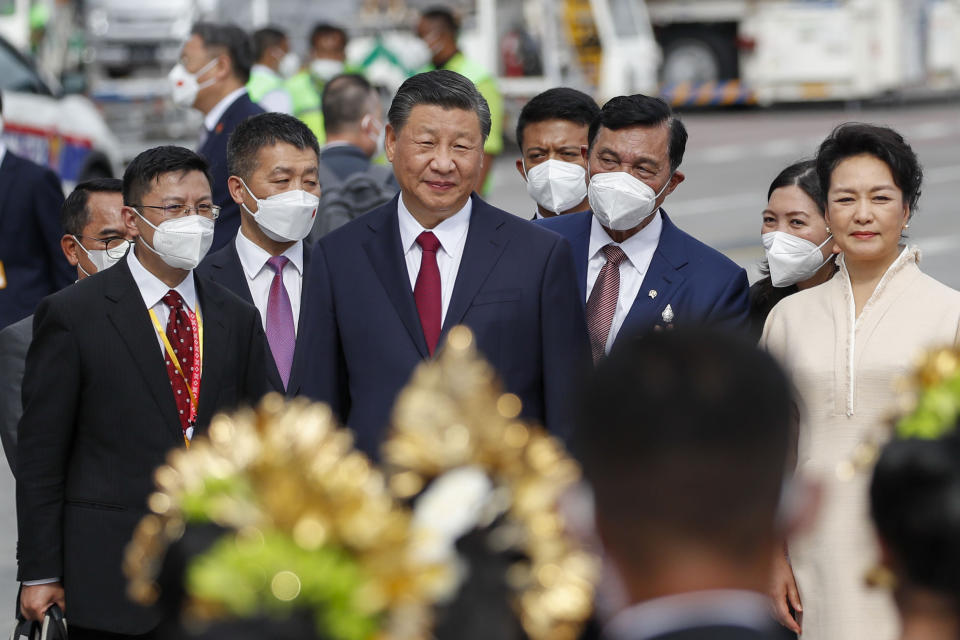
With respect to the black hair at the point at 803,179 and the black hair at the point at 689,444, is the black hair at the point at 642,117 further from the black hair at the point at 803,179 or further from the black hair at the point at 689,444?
the black hair at the point at 689,444

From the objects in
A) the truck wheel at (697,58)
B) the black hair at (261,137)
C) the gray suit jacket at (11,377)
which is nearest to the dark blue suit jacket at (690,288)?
the black hair at (261,137)

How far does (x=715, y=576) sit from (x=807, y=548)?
2337mm

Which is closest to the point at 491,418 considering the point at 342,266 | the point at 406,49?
the point at 342,266

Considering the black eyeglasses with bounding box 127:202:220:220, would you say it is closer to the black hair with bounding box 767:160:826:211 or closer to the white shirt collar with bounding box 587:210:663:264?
the white shirt collar with bounding box 587:210:663:264

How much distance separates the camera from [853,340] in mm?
3971

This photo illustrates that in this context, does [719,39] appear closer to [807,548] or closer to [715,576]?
[807,548]

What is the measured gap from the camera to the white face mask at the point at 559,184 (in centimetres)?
573

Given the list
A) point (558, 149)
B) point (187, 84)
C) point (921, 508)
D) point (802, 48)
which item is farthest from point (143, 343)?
point (802, 48)

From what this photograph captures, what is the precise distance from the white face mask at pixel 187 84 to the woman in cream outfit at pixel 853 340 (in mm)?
4219

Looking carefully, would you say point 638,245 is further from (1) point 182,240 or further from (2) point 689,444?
(2) point 689,444

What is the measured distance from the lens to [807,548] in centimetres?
400

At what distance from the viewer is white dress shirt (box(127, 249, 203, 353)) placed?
4129mm

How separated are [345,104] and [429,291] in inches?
135

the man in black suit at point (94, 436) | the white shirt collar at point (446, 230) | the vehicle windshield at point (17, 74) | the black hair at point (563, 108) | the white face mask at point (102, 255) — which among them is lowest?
the man in black suit at point (94, 436)
